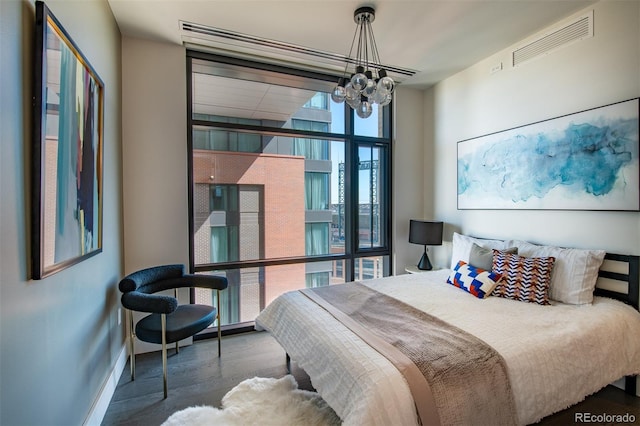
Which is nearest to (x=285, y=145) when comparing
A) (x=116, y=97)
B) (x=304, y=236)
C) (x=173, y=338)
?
(x=304, y=236)

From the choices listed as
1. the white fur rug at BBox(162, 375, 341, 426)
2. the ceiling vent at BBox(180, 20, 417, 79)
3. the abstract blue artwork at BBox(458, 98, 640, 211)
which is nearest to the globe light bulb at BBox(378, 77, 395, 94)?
the ceiling vent at BBox(180, 20, 417, 79)

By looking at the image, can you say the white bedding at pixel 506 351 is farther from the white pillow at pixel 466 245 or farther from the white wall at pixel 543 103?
the white pillow at pixel 466 245

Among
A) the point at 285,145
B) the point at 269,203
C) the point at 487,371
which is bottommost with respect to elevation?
the point at 487,371

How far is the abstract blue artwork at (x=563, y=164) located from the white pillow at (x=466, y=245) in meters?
0.38

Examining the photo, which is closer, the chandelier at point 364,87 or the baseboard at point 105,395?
the baseboard at point 105,395

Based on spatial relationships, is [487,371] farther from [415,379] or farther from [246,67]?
[246,67]

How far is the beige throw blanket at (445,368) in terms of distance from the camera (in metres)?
1.36

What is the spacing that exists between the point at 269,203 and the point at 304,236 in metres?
0.59

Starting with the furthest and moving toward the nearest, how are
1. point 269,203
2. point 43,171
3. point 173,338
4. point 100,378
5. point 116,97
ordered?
point 269,203 → point 116,97 → point 173,338 → point 100,378 → point 43,171

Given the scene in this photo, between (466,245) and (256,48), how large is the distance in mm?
2972

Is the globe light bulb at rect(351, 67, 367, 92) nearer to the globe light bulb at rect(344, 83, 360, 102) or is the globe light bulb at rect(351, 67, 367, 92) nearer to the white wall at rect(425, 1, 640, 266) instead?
the globe light bulb at rect(344, 83, 360, 102)

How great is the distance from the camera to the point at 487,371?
4.86 feet

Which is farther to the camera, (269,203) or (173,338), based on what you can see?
(269,203)

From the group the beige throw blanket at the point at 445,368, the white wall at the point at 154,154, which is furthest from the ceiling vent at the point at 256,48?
the beige throw blanket at the point at 445,368
